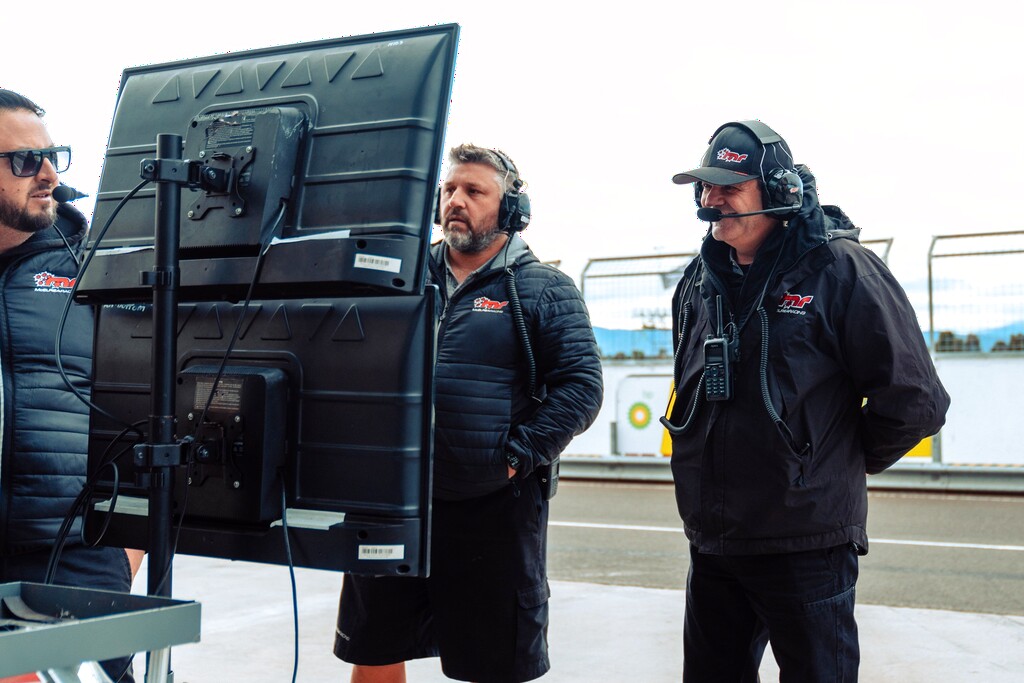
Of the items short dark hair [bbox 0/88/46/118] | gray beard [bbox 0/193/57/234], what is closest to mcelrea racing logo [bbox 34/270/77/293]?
gray beard [bbox 0/193/57/234]

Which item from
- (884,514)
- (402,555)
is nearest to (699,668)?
(402,555)

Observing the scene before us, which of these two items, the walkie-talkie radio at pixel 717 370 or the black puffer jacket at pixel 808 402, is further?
the walkie-talkie radio at pixel 717 370

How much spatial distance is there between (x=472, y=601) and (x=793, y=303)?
129 centimetres

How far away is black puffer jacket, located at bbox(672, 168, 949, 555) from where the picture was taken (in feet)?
8.77

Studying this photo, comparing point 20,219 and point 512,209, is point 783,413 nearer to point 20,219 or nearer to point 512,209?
point 512,209

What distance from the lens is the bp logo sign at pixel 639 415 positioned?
45.2ft

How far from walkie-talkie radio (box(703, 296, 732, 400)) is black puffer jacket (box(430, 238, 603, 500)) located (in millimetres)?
487

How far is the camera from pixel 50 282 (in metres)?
2.83

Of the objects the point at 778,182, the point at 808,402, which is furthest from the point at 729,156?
the point at 808,402

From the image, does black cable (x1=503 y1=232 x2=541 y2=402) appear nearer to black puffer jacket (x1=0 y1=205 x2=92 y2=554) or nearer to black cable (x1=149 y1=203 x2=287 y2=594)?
black puffer jacket (x1=0 y1=205 x2=92 y2=554)

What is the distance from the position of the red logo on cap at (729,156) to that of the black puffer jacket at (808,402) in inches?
8.0

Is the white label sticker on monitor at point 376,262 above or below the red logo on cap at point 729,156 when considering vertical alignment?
below

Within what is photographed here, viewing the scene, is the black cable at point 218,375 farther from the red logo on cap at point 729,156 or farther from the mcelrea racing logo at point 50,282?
the red logo on cap at point 729,156

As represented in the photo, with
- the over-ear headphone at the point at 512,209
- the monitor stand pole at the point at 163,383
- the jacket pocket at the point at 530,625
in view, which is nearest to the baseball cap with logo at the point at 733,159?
the over-ear headphone at the point at 512,209
